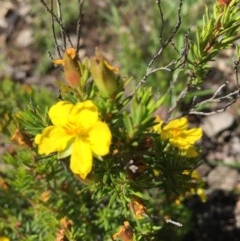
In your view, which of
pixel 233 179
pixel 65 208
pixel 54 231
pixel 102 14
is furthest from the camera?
pixel 102 14

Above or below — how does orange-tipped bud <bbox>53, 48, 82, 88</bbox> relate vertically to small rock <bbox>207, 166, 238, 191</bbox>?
below

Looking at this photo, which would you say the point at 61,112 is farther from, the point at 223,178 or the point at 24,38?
the point at 24,38

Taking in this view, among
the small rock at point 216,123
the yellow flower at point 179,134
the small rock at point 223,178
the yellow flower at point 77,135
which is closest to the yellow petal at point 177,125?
the yellow flower at point 179,134

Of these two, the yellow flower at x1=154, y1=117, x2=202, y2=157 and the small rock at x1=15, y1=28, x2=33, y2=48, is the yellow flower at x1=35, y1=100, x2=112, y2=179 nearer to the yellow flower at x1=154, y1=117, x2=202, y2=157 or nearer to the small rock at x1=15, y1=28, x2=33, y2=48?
the yellow flower at x1=154, y1=117, x2=202, y2=157

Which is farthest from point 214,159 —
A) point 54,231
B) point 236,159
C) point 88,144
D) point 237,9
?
point 88,144

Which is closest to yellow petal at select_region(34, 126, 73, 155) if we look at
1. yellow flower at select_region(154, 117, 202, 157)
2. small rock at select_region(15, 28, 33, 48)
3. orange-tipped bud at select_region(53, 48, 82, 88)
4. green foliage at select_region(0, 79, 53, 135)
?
orange-tipped bud at select_region(53, 48, 82, 88)

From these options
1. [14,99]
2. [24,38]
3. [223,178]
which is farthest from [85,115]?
[24,38]

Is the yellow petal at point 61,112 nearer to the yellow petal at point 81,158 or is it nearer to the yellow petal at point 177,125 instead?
the yellow petal at point 81,158

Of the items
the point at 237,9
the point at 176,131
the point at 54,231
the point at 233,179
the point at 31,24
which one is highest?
the point at 31,24

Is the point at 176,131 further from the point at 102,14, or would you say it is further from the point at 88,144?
the point at 102,14
